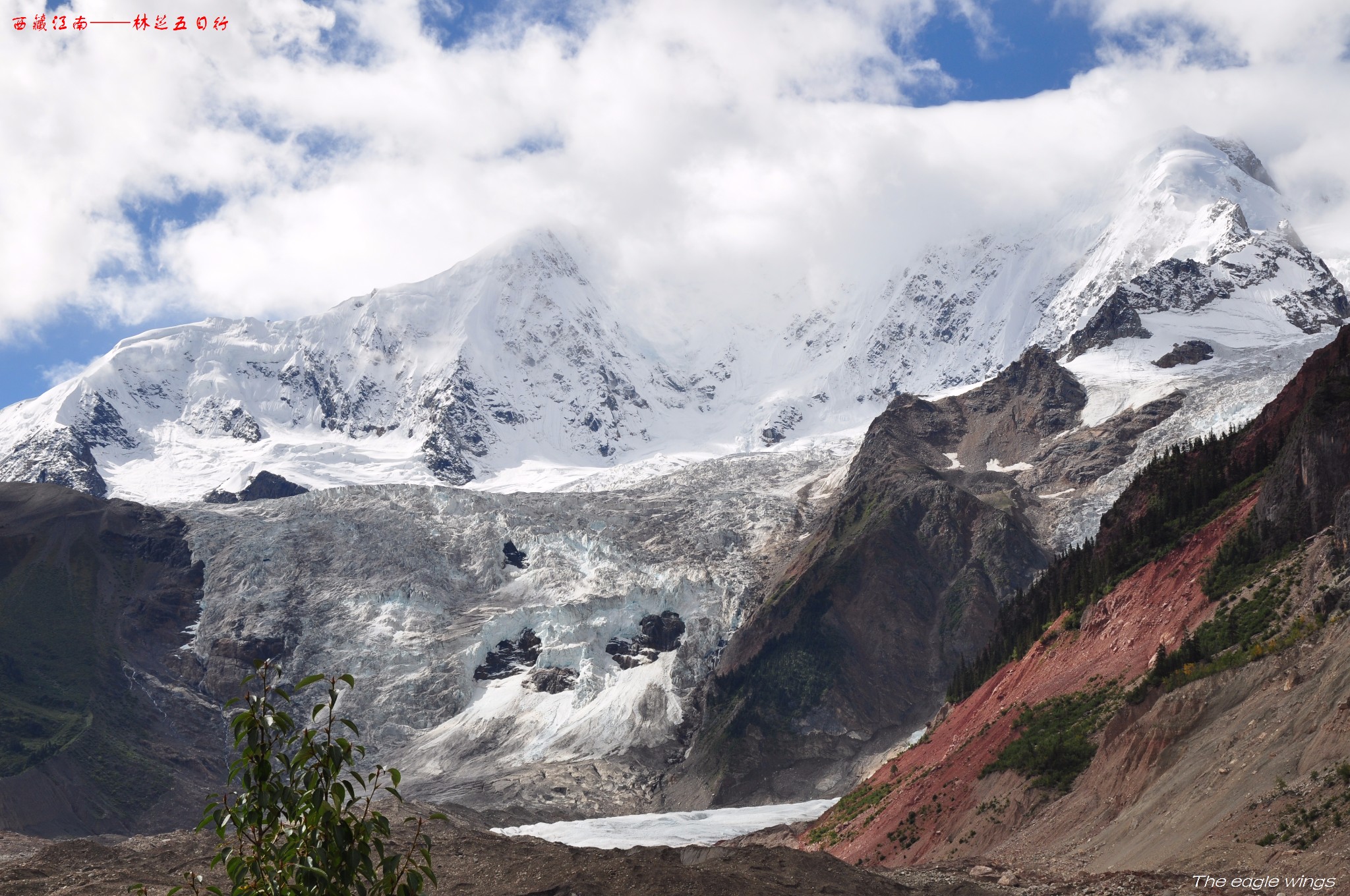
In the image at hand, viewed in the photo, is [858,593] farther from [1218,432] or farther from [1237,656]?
[1237,656]

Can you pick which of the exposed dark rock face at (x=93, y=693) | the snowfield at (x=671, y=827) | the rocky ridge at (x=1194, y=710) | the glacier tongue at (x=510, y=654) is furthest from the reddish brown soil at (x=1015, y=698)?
the exposed dark rock face at (x=93, y=693)

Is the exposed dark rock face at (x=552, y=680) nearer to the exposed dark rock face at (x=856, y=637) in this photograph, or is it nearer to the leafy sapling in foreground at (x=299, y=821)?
the exposed dark rock face at (x=856, y=637)

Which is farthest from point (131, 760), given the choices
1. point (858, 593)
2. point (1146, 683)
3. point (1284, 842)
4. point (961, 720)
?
point (1284, 842)

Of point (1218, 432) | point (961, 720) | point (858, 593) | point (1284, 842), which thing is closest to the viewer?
point (1284, 842)

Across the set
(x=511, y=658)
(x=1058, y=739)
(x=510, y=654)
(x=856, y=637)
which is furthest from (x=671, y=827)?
(x=1058, y=739)

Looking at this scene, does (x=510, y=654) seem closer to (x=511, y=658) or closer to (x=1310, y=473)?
(x=511, y=658)

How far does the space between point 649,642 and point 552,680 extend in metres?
15.6

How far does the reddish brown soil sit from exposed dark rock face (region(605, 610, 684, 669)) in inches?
3979

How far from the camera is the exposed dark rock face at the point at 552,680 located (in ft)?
563

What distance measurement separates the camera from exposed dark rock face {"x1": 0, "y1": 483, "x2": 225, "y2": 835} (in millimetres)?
136375

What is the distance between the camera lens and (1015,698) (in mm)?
70812

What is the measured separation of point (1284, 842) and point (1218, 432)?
161 m

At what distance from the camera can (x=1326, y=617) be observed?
147 feet

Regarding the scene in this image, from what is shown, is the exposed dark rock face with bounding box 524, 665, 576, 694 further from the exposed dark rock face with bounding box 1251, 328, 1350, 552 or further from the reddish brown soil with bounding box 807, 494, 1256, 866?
the exposed dark rock face with bounding box 1251, 328, 1350, 552
